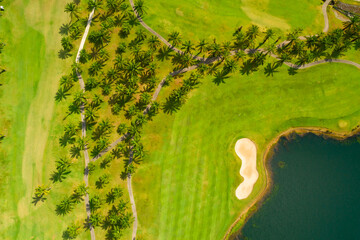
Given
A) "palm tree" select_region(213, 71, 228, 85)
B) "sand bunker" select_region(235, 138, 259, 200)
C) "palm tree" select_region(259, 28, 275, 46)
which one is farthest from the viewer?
"palm tree" select_region(213, 71, 228, 85)

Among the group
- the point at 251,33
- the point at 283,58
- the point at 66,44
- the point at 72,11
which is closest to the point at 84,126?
the point at 66,44

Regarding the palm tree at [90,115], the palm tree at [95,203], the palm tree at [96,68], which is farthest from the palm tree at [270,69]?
the palm tree at [95,203]

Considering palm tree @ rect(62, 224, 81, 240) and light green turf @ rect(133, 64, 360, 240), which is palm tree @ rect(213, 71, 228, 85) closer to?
light green turf @ rect(133, 64, 360, 240)

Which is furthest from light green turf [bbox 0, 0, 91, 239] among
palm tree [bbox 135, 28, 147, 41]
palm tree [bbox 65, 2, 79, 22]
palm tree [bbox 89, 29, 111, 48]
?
palm tree [bbox 135, 28, 147, 41]

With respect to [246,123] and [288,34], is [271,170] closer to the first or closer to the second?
[246,123]

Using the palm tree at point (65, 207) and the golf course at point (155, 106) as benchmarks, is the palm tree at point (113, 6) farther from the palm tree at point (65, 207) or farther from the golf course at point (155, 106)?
the palm tree at point (65, 207)
